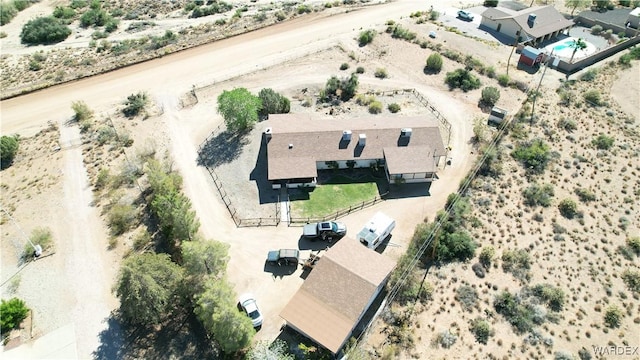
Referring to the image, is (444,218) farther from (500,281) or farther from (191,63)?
(191,63)

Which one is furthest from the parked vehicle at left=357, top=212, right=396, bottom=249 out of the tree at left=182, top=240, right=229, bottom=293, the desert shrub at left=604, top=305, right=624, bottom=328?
the desert shrub at left=604, top=305, right=624, bottom=328

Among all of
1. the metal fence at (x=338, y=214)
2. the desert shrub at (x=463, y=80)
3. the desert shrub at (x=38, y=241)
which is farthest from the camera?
the desert shrub at (x=463, y=80)

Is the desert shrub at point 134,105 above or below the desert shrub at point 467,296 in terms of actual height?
above

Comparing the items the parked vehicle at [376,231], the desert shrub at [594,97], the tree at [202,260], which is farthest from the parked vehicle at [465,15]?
the tree at [202,260]

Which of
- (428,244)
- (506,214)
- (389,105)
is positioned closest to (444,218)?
(428,244)

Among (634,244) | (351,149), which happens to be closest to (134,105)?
(351,149)

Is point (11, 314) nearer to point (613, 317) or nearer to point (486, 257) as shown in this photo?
point (486, 257)

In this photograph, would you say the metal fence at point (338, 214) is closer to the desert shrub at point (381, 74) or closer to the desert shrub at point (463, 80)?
the desert shrub at point (381, 74)
